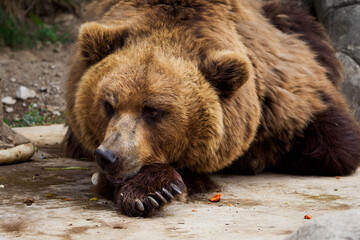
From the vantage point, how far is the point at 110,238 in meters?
2.73

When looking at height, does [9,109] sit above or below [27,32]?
below

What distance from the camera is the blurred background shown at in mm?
8172

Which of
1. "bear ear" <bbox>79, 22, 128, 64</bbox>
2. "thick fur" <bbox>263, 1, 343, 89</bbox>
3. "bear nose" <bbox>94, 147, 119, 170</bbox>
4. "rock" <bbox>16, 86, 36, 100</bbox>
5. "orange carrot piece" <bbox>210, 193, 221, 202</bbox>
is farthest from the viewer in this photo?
"rock" <bbox>16, 86, 36, 100</bbox>

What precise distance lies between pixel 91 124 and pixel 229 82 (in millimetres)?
1037

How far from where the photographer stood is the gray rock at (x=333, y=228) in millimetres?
2111

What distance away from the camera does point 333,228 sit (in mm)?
2170

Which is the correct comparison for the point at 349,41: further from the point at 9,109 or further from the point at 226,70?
the point at 9,109

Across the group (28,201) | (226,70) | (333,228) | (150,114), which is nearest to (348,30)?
(226,70)

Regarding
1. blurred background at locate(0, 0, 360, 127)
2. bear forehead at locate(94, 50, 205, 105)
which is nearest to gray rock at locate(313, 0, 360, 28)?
blurred background at locate(0, 0, 360, 127)

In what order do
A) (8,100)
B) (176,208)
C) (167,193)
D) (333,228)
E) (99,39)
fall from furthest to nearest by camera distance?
(8,100), (99,39), (176,208), (167,193), (333,228)

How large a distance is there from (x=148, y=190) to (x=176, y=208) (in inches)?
8.9

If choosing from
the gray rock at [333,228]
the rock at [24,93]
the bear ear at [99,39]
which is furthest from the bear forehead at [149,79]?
the rock at [24,93]

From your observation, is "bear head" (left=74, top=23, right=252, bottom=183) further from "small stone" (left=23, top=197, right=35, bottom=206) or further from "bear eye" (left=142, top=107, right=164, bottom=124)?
"small stone" (left=23, top=197, right=35, bottom=206)

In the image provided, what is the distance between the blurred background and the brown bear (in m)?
3.44
